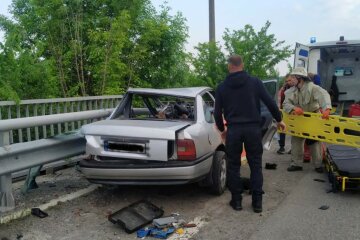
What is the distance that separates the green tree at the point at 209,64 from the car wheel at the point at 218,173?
9244 mm

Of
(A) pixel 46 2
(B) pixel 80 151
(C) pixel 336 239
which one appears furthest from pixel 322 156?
(A) pixel 46 2

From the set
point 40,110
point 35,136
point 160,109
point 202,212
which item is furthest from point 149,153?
point 40,110

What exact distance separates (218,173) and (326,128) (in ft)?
7.15

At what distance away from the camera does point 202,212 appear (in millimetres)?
5488

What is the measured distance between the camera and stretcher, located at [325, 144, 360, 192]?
612 cm

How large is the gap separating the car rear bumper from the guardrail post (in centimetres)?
87

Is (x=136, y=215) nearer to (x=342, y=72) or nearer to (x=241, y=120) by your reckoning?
(x=241, y=120)

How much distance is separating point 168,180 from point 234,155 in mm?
934

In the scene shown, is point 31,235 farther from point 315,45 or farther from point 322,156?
point 315,45

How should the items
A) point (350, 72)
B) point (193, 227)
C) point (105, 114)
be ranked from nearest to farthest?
point (193, 227) → point (105, 114) → point (350, 72)

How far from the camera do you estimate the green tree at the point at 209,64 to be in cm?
1539

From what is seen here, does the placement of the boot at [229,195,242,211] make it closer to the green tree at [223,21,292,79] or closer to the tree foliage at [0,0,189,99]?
the tree foliage at [0,0,189,99]

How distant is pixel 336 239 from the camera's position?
15.0 feet

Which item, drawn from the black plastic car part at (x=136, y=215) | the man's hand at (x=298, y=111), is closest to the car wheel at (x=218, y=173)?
the black plastic car part at (x=136, y=215)
